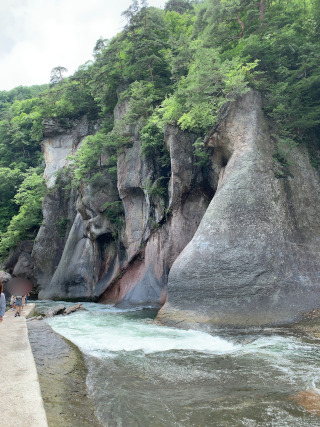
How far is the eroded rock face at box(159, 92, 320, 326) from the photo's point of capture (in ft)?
40.3

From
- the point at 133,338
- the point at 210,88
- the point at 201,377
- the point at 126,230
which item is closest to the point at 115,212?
the point at 126,230

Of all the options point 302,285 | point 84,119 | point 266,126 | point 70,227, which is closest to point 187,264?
point 302,285

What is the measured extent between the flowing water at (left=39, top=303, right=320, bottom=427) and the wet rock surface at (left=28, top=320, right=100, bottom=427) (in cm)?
23

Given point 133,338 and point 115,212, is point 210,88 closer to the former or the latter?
point 115,212

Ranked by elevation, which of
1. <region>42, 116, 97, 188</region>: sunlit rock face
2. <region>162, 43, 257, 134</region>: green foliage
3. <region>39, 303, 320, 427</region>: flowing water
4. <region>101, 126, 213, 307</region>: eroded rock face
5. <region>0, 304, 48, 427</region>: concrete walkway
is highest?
<region>42, 116, 97, 188</region>: sunlit rock face

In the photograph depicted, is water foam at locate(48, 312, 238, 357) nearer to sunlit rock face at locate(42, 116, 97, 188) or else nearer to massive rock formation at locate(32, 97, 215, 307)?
massive rock formation at locate(32, 97, 215, 307)

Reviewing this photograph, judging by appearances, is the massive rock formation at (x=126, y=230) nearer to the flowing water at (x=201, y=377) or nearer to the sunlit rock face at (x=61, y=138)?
the sunlit rock face at (x=61, y=138)

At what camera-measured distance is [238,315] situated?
39.6ft

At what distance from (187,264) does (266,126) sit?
8.55 meters

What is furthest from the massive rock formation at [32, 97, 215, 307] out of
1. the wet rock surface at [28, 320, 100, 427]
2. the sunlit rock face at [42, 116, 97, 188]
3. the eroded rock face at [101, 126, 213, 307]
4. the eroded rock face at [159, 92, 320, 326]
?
the wet rock surface at [28, 320, 100, 427]

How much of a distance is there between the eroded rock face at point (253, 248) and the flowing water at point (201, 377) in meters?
1.34

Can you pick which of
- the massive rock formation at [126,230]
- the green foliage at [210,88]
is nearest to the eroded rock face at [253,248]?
the green foliage at [210,88]

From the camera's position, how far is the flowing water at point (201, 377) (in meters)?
5.14

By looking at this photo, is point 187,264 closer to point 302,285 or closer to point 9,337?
point 302,285
